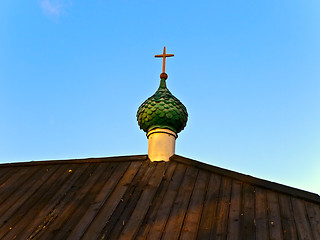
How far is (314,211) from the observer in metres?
5.91

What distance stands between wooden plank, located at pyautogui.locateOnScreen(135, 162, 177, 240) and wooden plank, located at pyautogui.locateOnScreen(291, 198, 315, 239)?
73.7 inches

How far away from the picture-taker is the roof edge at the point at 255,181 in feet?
20.4

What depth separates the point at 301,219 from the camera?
5691 mm

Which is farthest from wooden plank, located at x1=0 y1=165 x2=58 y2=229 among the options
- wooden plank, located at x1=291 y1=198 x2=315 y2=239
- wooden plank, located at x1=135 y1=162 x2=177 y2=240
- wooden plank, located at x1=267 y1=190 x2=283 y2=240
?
wooden plank, located at x1=291 y1=198 x2=315 y2=239

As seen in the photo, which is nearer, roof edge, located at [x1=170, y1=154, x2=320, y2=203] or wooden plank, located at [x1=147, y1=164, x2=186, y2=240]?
wooden plank, located at [x1=147, y1=164, x2=186, y2=240]

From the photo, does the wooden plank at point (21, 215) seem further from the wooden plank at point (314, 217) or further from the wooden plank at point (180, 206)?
the wooden plank at point (314, 217)

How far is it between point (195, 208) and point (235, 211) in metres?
0.56

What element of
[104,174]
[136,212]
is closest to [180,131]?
[104,174]

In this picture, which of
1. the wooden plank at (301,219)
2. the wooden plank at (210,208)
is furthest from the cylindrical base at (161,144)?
the wooden plank at (301,219)

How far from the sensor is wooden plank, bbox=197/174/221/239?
5.54m

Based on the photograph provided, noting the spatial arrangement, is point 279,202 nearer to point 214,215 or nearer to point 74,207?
point 214,215

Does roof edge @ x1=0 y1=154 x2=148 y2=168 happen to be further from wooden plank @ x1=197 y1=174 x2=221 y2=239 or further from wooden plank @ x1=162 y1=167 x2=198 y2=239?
wooden plank @ x1=197 y1=174 x2=221 y2=239

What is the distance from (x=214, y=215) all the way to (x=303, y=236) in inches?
45.9

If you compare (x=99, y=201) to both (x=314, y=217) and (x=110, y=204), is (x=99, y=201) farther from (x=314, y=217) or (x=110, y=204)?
(x=314, y=217)
